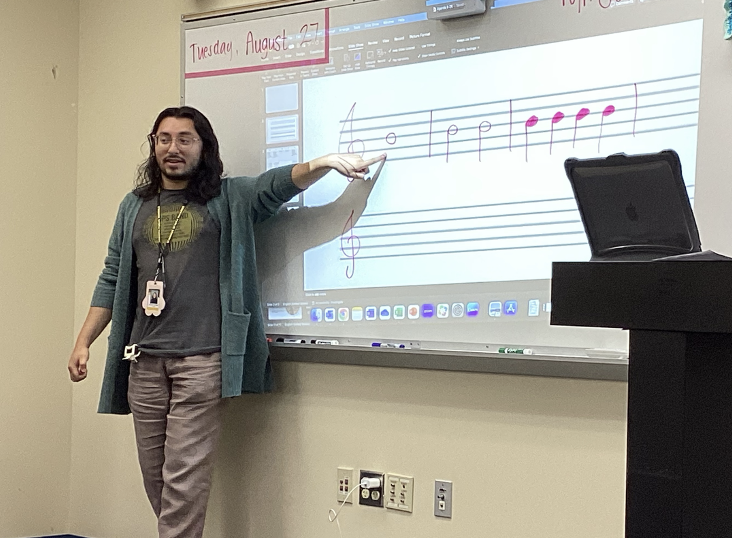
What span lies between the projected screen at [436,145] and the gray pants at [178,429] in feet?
1.00

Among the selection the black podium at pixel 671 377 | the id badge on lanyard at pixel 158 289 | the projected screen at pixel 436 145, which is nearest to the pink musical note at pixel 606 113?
the projected screen at pixel 436 145

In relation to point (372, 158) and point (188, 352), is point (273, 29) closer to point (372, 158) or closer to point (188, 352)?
point (372, 158)

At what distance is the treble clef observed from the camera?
7.08ft

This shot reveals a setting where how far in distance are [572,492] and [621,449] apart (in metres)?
0.17

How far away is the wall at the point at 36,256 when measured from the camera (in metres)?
2.62

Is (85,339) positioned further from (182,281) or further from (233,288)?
(233,288)

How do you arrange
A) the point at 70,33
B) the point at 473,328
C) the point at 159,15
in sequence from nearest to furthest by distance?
the point at 473,328 < the point at 159,15 < the point at 70,33

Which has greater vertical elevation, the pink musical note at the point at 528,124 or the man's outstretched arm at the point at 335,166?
the pink musical note at the point at 528,124

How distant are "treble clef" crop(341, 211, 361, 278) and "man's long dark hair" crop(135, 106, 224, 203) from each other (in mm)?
398

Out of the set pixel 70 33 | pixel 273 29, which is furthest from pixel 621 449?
pixel 70 33

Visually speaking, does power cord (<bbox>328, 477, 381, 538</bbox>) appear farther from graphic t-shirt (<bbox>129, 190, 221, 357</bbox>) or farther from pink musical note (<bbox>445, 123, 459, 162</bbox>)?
pink musical note (<bbox>445, 123, 459, 162</bbox>)

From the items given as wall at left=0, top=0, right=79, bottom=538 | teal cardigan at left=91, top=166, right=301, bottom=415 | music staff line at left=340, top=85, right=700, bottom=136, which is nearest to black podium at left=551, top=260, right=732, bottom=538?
music staff line at left=340, top=85, right=700, bottom=136

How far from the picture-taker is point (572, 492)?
6.17ft

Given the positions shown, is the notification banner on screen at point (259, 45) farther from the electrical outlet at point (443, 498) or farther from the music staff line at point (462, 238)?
the electrical outlet at point (443, 498)
